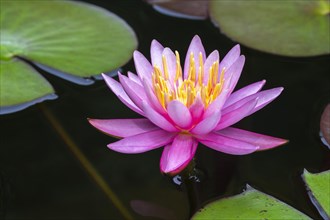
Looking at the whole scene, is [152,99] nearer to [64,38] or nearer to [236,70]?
[236,70]

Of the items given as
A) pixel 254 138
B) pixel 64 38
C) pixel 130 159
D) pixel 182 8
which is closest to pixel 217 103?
pixel 254 138

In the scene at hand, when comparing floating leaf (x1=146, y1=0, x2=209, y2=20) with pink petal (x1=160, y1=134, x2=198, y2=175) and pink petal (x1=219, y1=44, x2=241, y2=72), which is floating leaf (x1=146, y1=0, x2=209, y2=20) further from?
pink petal (x1=160, y1=134, x2=198, y2=175)

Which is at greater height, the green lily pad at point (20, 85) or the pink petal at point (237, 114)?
the pink petal at point (237, 114)


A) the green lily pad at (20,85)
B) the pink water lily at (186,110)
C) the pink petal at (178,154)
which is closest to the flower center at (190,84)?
the pink water lily at (186,110)

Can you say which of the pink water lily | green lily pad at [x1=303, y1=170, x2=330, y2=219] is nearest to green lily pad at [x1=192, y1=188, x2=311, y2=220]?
A: green lily pad at [x1=303, y1=170, x2=330, y2=219]

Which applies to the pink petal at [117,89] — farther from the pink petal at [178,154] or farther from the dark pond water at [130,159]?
the dark pond water at [130,159]

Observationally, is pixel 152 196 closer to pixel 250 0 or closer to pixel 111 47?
pixel 111 47
